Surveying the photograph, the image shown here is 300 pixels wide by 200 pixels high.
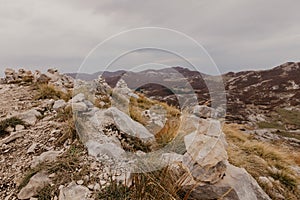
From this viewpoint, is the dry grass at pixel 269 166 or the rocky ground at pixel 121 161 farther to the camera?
the dry grass at pixel 269 166

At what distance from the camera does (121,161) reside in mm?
3908

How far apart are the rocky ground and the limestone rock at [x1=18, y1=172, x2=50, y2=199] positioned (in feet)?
0.04

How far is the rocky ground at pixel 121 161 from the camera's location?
3369 mm

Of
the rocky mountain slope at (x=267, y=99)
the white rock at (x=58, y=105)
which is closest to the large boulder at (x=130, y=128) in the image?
the white rock at (x=58, y=105)

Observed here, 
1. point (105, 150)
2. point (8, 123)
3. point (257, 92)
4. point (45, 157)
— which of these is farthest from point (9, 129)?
point (257, 92)

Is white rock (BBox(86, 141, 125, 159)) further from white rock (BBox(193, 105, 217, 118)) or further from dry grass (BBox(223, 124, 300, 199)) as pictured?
dry grass (BBox(223, 124, 300, 199))

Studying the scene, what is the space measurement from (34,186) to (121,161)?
4.19 ft

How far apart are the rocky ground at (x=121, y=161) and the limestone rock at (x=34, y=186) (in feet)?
0.04

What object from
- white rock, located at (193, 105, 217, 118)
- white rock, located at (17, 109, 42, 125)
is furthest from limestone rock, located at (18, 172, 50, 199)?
white rock, located at (193, 105, 217, 118)

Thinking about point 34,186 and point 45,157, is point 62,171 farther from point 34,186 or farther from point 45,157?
point 45,157

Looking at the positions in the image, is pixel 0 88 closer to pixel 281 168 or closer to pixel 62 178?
pixel 62 178

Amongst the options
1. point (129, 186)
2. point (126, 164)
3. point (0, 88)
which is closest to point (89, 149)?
point (126, 164)

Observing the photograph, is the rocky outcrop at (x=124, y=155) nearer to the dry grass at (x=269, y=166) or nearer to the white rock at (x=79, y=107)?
the white rock at (x=79, y=107)

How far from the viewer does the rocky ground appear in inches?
133
